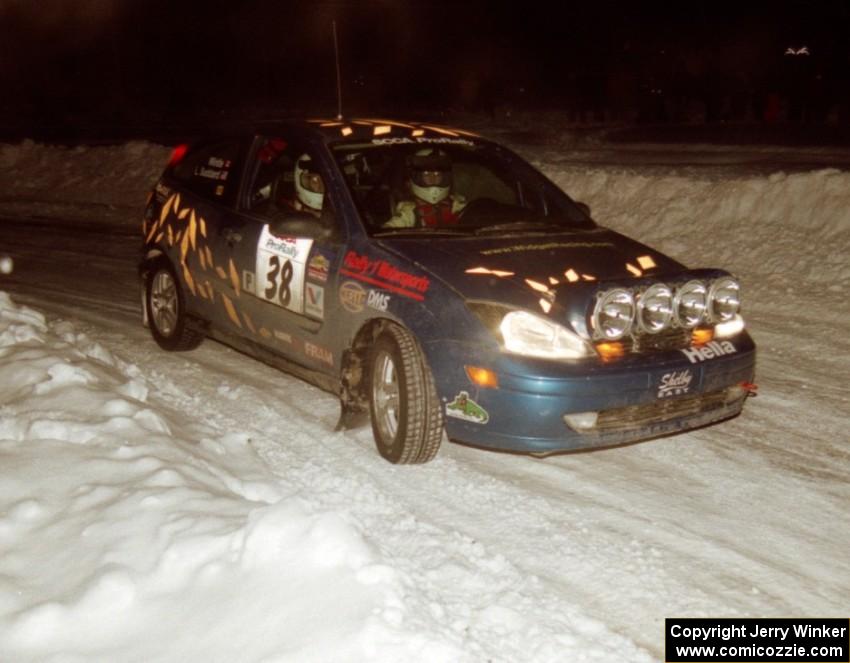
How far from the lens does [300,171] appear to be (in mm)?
5715

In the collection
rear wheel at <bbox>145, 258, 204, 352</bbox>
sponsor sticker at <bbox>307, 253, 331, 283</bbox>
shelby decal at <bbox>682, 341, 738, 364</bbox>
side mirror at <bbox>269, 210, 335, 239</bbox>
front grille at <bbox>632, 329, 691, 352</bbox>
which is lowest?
rear wheel at <bbox>145, 258, 204, 352</bbox>

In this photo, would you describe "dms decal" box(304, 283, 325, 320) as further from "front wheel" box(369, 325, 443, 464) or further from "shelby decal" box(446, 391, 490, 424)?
"shelby decal" box(446, 391, 490, 424)

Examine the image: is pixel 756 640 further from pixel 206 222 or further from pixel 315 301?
pixel 206 222

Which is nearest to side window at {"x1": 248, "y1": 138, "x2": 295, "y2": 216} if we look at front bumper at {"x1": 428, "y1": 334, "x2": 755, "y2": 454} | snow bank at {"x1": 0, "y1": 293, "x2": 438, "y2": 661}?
snow bank at {"x1": 0, "y1": 293, "x2": 438, "y2": 661}

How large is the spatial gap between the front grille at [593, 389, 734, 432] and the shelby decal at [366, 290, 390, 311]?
120 centimetres

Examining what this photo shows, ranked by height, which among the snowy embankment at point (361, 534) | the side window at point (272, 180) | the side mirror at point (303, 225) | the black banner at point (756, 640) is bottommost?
the black banner at point (756, 640)

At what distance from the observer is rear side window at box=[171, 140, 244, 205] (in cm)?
622

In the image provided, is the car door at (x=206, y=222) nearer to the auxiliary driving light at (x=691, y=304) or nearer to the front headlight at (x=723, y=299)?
the auxiliary driving light at (x=691, y=304)

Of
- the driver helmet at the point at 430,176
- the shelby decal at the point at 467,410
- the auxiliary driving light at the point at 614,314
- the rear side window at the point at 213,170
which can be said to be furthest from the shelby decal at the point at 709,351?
the rear side window at the point at 213,170

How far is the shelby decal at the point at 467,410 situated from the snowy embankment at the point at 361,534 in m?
0.36

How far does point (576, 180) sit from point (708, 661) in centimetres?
978

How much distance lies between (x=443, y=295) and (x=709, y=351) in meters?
1.31

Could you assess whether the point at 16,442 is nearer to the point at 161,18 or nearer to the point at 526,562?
the point at 526,562

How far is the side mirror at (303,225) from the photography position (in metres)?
5.14
